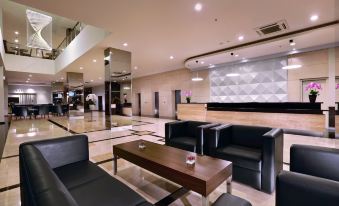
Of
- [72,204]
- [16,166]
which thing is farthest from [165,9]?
[16,166]

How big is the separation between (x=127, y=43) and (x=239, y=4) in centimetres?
414

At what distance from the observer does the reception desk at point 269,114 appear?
572cm

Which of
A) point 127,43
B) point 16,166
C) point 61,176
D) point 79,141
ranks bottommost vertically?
point 16,166

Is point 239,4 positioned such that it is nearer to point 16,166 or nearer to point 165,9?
point 165,9

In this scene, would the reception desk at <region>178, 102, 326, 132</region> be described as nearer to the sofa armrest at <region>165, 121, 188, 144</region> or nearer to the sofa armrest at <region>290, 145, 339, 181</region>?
the sofa armrest at <region>165, 121, 188, 144</region>

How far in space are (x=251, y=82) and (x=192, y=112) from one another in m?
3.43

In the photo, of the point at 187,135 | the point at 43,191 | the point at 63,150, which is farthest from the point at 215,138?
the point at 43,191

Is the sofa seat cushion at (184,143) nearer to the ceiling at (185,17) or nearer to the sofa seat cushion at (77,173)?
the sofa seat cushion at (77,173)

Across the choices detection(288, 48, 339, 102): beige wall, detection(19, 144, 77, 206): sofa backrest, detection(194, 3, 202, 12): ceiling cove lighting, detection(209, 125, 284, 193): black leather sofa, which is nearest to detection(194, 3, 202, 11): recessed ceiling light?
detection(194, 3, 202, 12): ceiling cove lighting

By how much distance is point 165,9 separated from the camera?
419cm

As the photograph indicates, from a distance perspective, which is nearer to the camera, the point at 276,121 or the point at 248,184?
the point at 248,184

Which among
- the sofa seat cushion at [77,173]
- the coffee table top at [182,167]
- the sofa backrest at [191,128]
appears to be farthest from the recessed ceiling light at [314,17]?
the sofa seat cushion at [77,173]

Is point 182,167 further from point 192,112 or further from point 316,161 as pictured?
point 192,112

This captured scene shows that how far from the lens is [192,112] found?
9.50m
